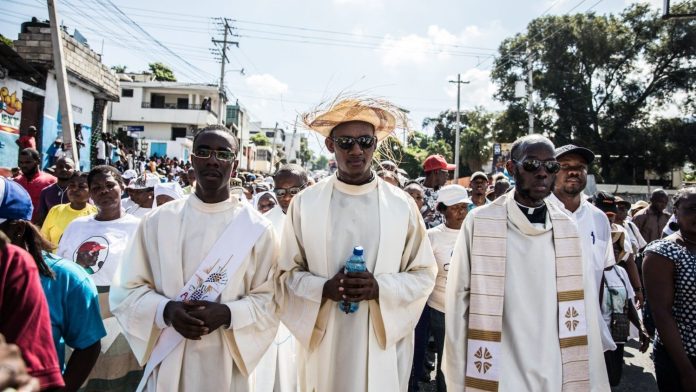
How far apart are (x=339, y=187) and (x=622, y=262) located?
11.5ft

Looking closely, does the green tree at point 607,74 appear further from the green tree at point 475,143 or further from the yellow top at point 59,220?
the yellow top at point 59,220

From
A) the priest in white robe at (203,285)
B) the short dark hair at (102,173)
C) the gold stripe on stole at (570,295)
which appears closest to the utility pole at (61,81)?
the short dark hair at (102,173)

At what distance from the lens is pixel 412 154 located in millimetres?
44125

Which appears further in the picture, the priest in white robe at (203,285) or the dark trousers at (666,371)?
the dark trousers at (666,371)

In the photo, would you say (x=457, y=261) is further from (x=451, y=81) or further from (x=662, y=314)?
(x=451, y=81)

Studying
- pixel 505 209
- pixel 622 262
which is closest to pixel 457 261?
pixel 505 209

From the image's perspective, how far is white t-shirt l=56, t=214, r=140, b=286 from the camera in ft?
11.2

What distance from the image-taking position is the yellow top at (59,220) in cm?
422

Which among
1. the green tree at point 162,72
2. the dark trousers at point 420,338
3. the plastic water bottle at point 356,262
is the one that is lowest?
the dark trousers at point 420,338

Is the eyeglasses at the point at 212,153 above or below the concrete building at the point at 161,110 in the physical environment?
below

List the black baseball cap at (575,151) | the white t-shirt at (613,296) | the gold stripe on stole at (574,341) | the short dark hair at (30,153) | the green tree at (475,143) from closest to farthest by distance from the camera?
the gold stripe on stole at (574,341)
the black baseball cap at (575,151)
the white t-shirt at (613,296)
the short dark hair at (30,153)
the green tree at (475,143)

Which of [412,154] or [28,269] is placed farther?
[412,154]

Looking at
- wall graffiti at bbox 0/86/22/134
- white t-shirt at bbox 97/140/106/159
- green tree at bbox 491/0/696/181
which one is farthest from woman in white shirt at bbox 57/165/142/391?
green tree at bbox 491/0/696/181

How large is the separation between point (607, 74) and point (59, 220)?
34746 millimetres
